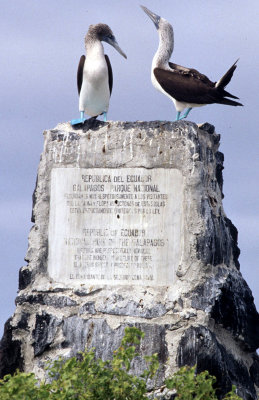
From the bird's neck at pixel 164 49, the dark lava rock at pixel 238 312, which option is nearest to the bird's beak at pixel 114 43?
the bird's neck at pixel 164 49

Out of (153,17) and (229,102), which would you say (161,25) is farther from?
(229,102)

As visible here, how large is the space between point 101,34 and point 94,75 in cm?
51

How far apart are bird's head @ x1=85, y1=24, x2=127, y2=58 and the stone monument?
1.47m

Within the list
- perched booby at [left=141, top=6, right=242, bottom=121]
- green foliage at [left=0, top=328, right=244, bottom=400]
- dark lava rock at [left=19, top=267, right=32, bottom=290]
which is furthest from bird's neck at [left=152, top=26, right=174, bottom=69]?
green foliage at [left=0, top=328, right=244, bottom=400]

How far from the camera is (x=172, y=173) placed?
808cm

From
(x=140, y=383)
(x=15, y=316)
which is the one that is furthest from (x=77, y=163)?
(x=140, y=383)

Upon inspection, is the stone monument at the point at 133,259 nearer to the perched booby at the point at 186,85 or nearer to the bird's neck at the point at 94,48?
the perched booby at the point at 186,85

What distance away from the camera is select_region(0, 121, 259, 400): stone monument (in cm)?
770

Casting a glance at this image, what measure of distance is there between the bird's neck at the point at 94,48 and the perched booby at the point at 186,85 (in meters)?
0.70

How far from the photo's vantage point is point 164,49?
9148mm

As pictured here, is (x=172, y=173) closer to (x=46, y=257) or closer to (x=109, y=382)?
(x=46, y=257)

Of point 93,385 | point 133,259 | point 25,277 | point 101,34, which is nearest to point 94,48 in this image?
point 101,34

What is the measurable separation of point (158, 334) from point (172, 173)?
1577 mm

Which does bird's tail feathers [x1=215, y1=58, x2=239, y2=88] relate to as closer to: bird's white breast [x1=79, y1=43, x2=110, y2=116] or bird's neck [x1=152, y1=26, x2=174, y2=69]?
bird's neck [x1=152, y1=26, x2=174, y2=69]
